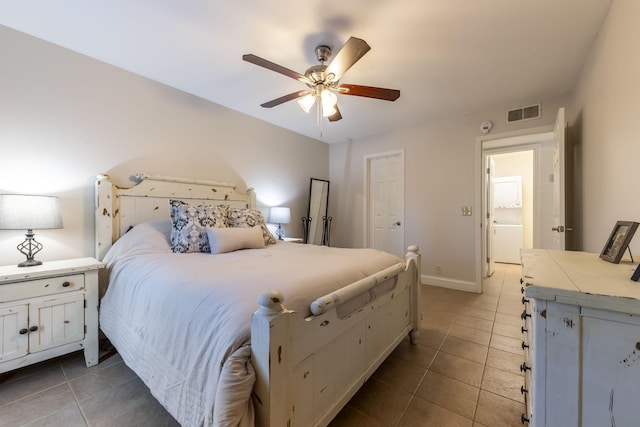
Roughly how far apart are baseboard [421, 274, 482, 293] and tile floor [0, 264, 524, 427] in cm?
116

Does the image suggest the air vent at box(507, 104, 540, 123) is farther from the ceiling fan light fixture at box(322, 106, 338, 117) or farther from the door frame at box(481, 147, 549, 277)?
the ceiling fan light fixture at box(322, 106, 338, 117)

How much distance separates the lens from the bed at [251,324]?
2.89 ft

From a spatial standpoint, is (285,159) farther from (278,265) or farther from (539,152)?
(539,152)

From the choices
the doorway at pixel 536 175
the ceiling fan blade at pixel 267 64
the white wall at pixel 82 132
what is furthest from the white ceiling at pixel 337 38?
the doorway at pixel 536 175

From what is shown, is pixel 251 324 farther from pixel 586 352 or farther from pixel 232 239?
pixel 232 239

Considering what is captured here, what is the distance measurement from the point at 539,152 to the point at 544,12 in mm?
2505

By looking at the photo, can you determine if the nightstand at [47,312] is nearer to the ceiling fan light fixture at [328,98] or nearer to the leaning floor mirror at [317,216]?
the ceiling fan light fixture at [328,98]

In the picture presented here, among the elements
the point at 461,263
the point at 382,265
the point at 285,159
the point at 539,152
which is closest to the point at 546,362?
the point at 382,265

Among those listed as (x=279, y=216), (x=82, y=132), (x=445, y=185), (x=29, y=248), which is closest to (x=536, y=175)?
(x=445, y=185)

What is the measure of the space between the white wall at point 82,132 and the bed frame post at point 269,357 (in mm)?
2241

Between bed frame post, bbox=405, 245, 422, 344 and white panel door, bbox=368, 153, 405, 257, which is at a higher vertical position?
white panel door, bbox=368, 153, 405, 257

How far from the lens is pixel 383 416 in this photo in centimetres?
139

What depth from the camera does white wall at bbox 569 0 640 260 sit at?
1.32 m

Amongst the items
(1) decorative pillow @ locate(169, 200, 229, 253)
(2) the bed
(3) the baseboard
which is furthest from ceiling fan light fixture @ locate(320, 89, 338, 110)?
(3) the baseboard
